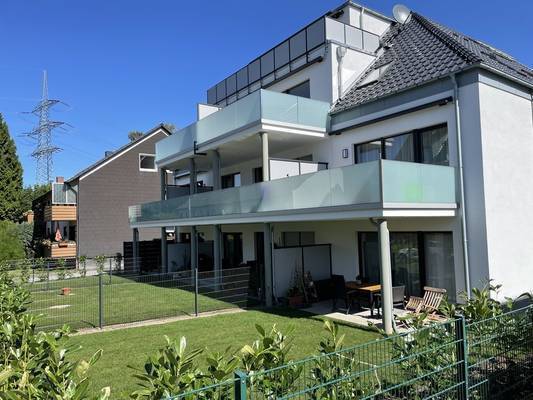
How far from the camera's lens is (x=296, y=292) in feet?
43.9

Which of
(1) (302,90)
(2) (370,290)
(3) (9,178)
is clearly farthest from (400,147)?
(3) (9,178)

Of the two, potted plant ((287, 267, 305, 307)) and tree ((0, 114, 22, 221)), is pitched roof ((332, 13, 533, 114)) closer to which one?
potted plant ((287, 267, 305, 307))

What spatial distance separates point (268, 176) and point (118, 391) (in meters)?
8.87

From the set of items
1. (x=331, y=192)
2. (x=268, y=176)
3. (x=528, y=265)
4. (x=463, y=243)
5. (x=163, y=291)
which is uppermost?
(x=268, y=176)

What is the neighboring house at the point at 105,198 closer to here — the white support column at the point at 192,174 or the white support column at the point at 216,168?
the white support column at the point at 192,174

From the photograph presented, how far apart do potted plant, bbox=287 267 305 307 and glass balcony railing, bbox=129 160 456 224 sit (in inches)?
98.6

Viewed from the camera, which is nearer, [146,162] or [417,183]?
[417,183]

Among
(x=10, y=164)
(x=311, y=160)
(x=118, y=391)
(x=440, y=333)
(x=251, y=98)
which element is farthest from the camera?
(x=10, y=164)

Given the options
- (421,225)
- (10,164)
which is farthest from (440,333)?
(10,164)

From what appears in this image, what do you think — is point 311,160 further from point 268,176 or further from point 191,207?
point 191,207

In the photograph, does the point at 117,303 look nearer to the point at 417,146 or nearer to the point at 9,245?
the point at 417,146

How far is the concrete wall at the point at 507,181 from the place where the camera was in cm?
1088

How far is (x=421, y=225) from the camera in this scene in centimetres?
1192

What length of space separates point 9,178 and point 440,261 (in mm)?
38090
